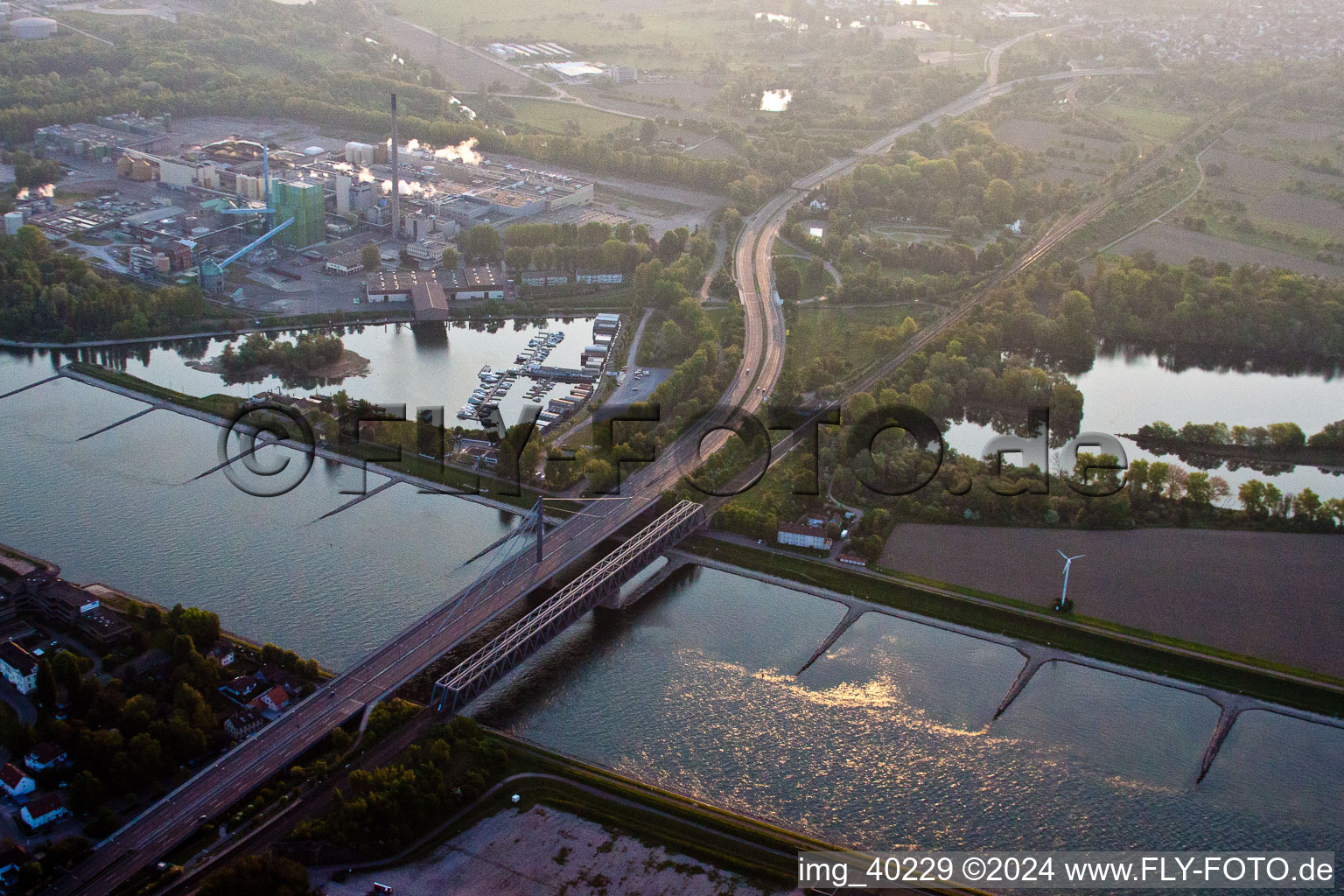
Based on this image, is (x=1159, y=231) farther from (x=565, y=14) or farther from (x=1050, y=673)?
(x=565, y=14)

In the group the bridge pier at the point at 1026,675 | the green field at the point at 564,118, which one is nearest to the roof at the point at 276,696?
the bridge pier at the point at 1026,675

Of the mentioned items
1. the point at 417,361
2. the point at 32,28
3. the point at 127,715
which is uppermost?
the point at 32,28

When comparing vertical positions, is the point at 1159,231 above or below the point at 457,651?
above

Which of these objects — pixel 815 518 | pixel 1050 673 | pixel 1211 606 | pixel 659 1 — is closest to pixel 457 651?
pixel 815 518

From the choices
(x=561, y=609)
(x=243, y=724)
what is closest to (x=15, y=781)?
(x=243, y=724)

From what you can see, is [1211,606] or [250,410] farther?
[250,410]

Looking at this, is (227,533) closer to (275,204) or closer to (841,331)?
(841,331)

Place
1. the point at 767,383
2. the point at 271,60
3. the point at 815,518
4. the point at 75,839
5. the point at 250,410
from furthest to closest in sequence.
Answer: the point at 271,60, the point at 767,383, the point at 250,410, the point at 815,518, the point at 75,839
